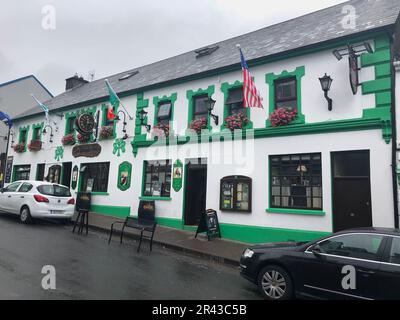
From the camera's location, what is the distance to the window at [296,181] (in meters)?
9.12

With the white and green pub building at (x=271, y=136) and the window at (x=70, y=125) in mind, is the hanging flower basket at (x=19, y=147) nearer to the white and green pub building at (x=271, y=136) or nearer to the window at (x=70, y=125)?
the window at (x=70, y=125)

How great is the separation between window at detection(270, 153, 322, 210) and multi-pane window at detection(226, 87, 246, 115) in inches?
88.1

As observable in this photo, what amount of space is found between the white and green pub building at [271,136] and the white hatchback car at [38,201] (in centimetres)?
250

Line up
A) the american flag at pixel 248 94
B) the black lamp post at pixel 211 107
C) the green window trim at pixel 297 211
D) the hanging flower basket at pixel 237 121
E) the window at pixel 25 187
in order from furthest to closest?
the window at pixel 25 187
the black lamp post at pixel 211 107
the hanging flower basket at pixel 237 121
the american flag at pixel 248 94
the green window trim at pixel 297 211

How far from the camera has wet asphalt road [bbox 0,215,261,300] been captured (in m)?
5.12

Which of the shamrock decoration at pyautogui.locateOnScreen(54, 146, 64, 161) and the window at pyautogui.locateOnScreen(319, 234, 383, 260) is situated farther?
the shamrock decoration at pyautogui.locateOnScreen(54, 146, 64, 161)

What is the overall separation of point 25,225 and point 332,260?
1051 centimetres

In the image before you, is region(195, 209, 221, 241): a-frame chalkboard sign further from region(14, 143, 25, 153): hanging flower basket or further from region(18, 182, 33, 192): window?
region(14, 143, 25, 153): hanging flower basket

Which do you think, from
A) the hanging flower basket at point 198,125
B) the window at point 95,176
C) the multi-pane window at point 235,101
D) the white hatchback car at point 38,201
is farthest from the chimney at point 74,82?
the multi-pane window at point 235,101

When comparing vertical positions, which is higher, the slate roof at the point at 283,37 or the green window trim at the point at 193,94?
the slate roof at the point at 283,37

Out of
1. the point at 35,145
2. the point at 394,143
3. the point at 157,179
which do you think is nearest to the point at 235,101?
the point at 157,179

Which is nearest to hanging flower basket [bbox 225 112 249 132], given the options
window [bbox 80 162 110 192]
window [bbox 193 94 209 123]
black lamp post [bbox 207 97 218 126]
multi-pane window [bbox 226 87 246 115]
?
multi-pane window [bbox 226 87 246 115]

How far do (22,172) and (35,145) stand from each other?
261cm

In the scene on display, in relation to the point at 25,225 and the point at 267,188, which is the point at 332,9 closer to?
the point at 267,188
